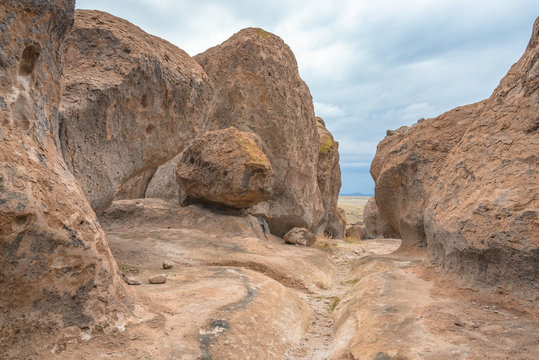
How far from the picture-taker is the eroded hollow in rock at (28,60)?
3351 millimetres

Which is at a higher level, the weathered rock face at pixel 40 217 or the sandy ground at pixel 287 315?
the weathered rock face at pixel 40 217

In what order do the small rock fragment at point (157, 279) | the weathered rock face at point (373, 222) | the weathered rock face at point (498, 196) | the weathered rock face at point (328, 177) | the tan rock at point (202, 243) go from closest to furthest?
the weathered rock face at point (498, 196) < the small rock fragment at point (157, 279) < the tan rock at point (202, 243) < the weathered rock face at point (328, 177) < the weathered rock face at point (373, 222)

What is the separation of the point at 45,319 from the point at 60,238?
64cm

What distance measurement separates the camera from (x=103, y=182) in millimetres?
6801

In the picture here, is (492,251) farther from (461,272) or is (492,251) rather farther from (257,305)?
(257,305)

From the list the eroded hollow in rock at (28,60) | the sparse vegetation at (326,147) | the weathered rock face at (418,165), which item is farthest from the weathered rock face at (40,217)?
the sparse vegetation at (326,147)

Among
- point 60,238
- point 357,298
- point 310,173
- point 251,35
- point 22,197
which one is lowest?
point 357,298

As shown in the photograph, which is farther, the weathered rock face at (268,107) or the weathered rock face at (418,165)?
the weathered rock face at (268,107)

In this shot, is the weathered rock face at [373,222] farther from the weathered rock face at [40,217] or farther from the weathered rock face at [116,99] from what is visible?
the weathered rock face at [40,217]

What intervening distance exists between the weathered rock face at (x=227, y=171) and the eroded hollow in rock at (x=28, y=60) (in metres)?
6.66

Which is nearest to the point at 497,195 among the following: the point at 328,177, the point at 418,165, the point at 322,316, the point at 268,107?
the point at 322,316

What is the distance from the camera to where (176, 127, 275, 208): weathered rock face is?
10.0 metres

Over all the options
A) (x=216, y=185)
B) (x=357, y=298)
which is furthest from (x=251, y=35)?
(x=357, y=298)

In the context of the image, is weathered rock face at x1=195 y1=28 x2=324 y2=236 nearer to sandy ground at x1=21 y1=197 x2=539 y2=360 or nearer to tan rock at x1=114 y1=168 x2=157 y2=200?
tan rock at x1=114 y1=168 x2=157 y2=200
